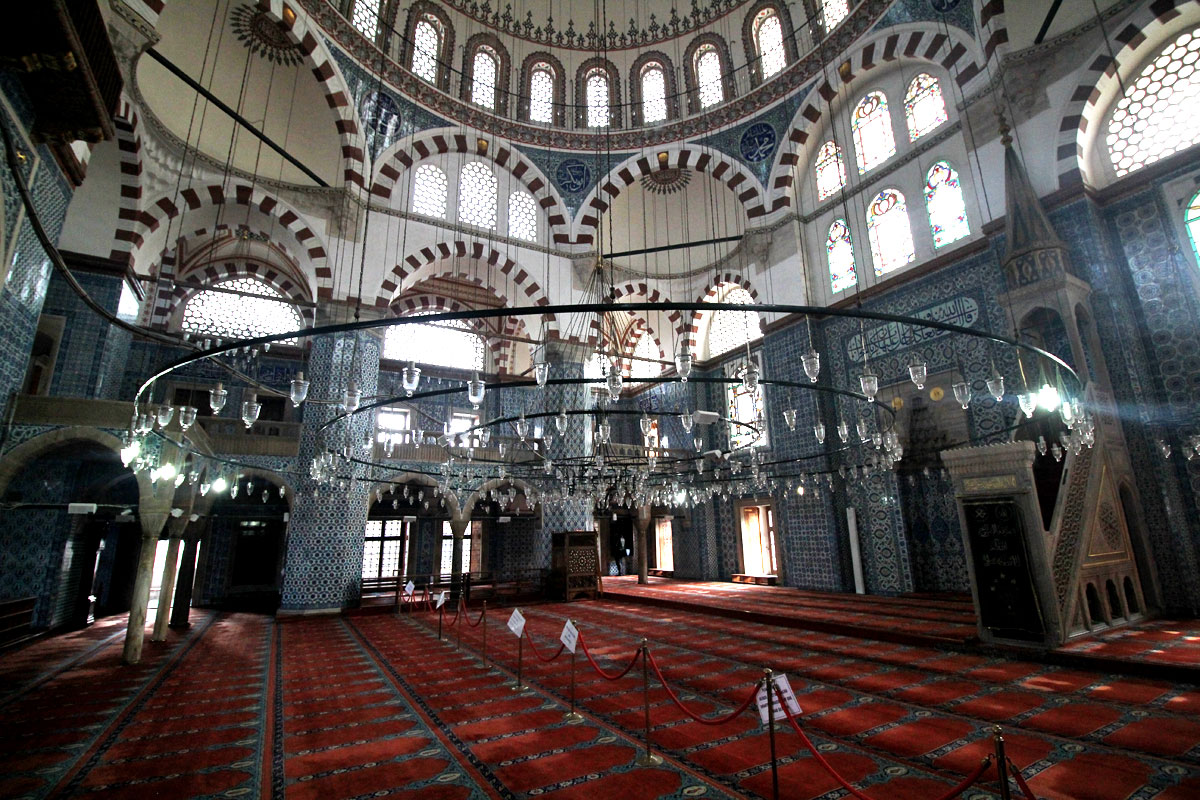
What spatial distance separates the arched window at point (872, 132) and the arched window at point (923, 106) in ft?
1.10

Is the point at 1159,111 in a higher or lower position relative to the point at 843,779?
higher

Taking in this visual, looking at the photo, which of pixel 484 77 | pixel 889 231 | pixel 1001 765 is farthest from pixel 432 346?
pixel 1001 765

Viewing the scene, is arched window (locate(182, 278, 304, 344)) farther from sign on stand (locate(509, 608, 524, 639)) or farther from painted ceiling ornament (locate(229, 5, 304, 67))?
sign on stand (locate(509, 608, 524, 639))

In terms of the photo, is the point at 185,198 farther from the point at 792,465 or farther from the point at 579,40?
the point at 792,465

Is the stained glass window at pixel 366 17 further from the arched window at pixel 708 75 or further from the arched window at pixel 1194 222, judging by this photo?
the arched window at pixel 1194 222

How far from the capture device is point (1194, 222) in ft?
20.0

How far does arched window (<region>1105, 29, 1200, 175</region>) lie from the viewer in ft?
20.8

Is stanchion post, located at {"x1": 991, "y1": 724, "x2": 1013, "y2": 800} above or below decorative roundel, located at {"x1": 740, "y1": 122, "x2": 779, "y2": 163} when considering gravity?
below

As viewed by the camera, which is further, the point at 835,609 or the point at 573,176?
the point at 573,176

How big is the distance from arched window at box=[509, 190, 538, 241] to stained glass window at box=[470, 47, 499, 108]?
184cm

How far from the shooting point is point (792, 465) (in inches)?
397

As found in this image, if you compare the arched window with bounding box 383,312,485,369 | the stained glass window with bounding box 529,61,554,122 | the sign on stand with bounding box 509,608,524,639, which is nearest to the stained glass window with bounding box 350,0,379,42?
the stained glass window with bounding box 529,61,554,122

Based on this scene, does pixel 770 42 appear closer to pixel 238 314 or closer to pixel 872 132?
pixel 872 132

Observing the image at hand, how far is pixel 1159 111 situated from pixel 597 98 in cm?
926
